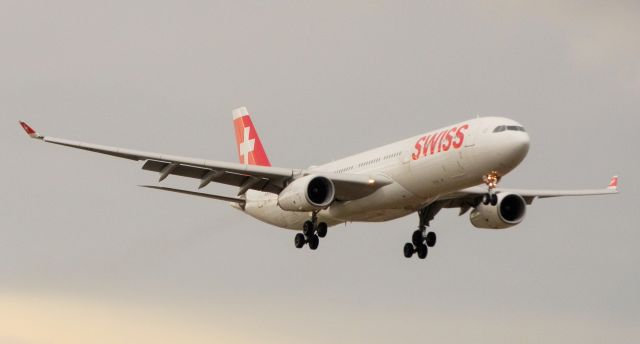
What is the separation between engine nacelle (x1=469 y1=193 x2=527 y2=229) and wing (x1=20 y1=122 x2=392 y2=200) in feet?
20.4

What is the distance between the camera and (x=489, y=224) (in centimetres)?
6700

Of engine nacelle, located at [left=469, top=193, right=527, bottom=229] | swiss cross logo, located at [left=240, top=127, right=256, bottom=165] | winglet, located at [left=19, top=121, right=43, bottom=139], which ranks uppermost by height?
swiss cross logo, located at [left=240, top=127, right=256, bottom=165]

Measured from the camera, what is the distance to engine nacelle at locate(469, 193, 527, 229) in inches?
2625

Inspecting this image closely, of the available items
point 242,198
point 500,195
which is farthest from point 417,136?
point 242,198

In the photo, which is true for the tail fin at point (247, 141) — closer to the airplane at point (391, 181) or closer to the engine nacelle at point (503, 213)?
the airplane at point (391, 181)

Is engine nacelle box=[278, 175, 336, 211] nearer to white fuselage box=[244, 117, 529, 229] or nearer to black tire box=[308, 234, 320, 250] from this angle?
white fuselage box=[244, 117, 529, 229]

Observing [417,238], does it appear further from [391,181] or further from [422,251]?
[391,181]

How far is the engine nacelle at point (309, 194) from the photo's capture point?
6288 centimetres

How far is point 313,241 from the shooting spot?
66.2m

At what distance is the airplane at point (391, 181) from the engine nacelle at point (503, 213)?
4cm

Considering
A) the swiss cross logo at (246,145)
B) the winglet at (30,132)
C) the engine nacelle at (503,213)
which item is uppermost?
the swiss cross logo at (246,145)

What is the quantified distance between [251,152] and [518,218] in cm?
1665

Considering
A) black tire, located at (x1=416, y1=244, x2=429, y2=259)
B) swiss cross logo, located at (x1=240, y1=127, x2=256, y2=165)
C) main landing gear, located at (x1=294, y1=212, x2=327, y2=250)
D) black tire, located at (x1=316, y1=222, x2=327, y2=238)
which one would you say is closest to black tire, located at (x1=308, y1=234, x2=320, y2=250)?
main landing gear, located at (x1=294, y1=212, x2=327, y2=250)

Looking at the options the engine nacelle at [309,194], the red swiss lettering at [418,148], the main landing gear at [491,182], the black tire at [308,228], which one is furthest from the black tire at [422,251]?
the main landing gear at [491,182]
